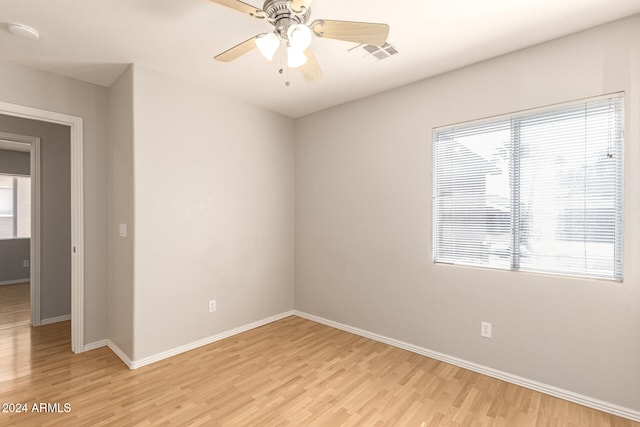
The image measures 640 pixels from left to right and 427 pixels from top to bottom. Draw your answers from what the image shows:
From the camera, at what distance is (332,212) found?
12.4ft

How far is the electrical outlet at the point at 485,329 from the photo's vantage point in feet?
8.48

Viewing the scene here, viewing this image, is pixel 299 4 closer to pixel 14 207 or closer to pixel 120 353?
pixel 120 353

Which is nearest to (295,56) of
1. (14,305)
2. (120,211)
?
(120,211)

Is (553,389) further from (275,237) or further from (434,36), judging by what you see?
(275,237)

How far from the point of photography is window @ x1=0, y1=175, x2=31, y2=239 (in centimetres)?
611

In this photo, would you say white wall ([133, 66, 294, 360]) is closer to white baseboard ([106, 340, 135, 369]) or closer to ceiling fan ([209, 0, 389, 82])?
white baseboard ([106, 340, 135, 369])

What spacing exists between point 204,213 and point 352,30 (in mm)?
2296

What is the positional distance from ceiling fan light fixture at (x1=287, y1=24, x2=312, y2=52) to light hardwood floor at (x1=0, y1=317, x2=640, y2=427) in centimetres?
223

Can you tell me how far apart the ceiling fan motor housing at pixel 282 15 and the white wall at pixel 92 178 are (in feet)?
7.93

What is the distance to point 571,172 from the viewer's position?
7.43 ft

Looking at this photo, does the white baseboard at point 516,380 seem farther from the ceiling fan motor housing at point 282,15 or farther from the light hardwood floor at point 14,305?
the light hardwood floor at point 14,305

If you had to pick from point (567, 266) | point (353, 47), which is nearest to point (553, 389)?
point (567, 266)

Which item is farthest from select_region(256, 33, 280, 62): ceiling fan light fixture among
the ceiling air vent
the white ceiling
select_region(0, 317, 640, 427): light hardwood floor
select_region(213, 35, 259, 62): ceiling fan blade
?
select_region(0, 317, 640, 427): light hardwood floor

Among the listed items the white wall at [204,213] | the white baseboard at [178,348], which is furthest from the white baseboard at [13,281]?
the white wall at [204,213]
